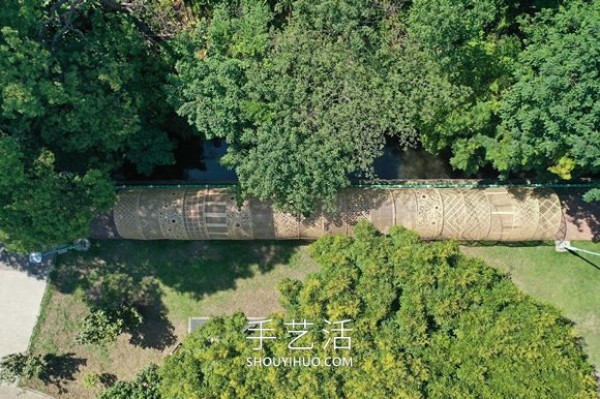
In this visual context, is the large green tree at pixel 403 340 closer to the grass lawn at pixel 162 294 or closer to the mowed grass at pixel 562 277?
the grass lawn at pixel 162 294

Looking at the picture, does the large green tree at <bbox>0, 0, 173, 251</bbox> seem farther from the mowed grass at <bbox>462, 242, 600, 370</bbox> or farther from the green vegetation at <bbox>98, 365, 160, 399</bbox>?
the mowed grass at <bbox>462, 242, 600, 370</bbox>

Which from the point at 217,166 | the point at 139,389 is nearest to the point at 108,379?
the point at 139,389

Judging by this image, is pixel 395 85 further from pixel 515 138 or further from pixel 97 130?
pixel 97 130

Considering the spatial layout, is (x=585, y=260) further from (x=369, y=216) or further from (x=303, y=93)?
(x=303, y=93)

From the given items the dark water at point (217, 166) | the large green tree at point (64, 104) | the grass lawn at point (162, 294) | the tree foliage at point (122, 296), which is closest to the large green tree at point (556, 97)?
the dark water at point (217, 166)

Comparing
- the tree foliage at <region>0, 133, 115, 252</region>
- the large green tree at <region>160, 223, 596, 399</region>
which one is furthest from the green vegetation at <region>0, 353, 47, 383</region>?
the large green tree at <region>160, 223, 596, 399</region>

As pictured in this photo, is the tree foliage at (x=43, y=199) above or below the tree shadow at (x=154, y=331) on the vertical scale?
above
